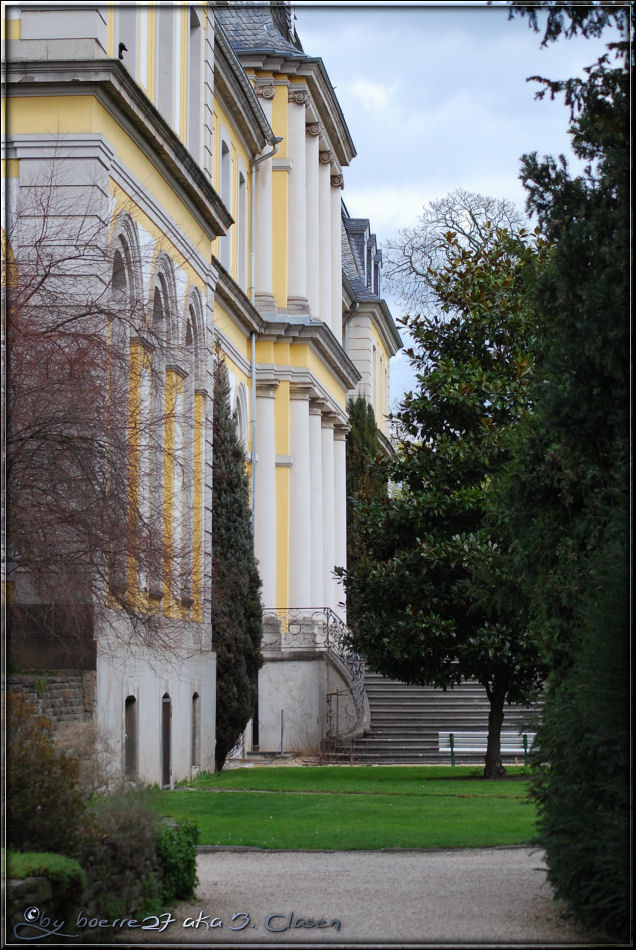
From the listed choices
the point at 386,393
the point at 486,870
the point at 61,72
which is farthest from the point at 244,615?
the point at 386,393

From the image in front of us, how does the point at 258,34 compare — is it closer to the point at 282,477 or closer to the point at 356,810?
the point at 282,477

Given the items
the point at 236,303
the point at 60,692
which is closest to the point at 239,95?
the point at 236,303

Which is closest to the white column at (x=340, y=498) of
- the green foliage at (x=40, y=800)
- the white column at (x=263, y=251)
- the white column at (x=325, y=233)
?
the white column at (x=325, y=233)

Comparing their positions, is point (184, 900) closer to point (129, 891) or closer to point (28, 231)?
point (129, 891)

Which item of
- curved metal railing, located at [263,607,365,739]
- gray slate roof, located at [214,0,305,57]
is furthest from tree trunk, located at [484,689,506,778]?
gray slate roof, located at [214,0,305,57]

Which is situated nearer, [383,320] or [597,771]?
[597,771]

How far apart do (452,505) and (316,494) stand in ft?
43.5

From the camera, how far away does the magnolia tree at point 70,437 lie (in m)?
13.2

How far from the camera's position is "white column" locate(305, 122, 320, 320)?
117ft

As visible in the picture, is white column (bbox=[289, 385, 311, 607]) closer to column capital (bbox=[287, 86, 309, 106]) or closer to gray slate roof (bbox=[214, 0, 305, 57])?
column capital (bbox=[287, 86, 309, 106])

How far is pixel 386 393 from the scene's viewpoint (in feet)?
185

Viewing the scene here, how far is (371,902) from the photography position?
10.2 metres

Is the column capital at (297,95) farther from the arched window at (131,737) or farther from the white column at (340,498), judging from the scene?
the arched window at (131,737)

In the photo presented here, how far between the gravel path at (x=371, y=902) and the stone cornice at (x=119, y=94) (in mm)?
8616
